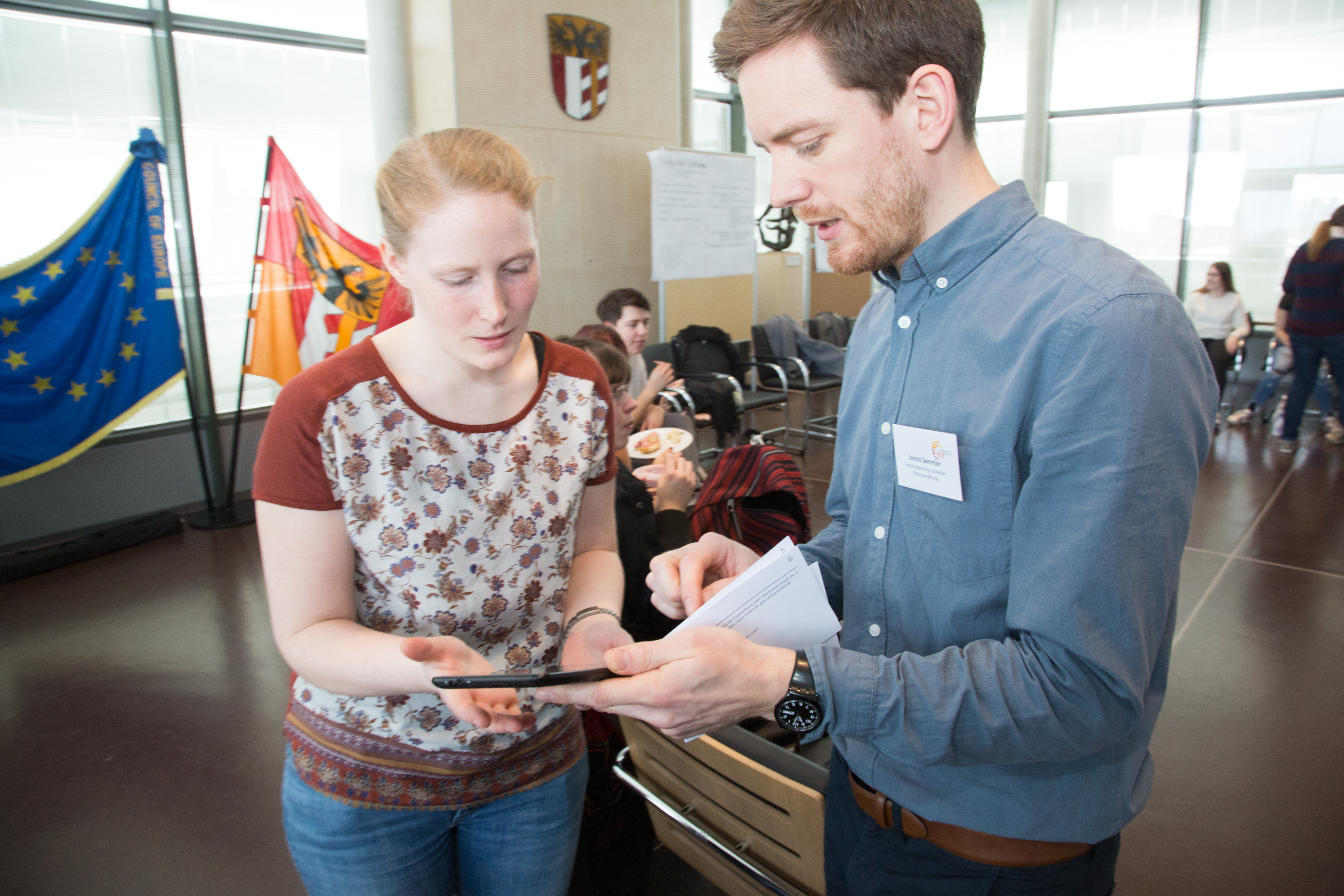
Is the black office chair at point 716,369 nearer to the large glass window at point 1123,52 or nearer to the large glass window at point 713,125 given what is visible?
the large glass window at point 713,125

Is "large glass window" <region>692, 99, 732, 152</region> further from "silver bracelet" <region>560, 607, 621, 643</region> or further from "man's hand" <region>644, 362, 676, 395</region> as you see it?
"silver bracelet" <region>560, 607, 621, 643</region>

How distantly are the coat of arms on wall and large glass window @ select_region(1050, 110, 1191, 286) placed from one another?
5711mm

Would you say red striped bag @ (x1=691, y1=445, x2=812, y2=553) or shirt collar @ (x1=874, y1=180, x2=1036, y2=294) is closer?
shirt collar @ (x1=874, y1=180, x2=1036, y2=294)

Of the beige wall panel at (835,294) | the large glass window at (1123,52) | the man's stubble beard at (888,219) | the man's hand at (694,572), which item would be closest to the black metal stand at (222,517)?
the man's hand at (694,572)

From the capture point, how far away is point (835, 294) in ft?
35.2

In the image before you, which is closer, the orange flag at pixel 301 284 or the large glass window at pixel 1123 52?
the orange flag at pixel 301 284

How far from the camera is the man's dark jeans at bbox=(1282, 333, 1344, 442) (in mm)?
6293

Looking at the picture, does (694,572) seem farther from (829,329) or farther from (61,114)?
(829,329)

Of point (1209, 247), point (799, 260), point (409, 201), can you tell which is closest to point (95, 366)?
point (409, 201)

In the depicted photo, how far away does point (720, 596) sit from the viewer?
0.91 m

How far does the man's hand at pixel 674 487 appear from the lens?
8.18ft

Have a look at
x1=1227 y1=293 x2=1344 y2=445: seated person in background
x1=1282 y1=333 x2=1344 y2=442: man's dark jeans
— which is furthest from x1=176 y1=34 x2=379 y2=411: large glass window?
x1=1227 y1=293 x2=1344 y2=445: seated person in background

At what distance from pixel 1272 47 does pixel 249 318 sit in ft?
32.8

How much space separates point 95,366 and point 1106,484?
17.7ft
